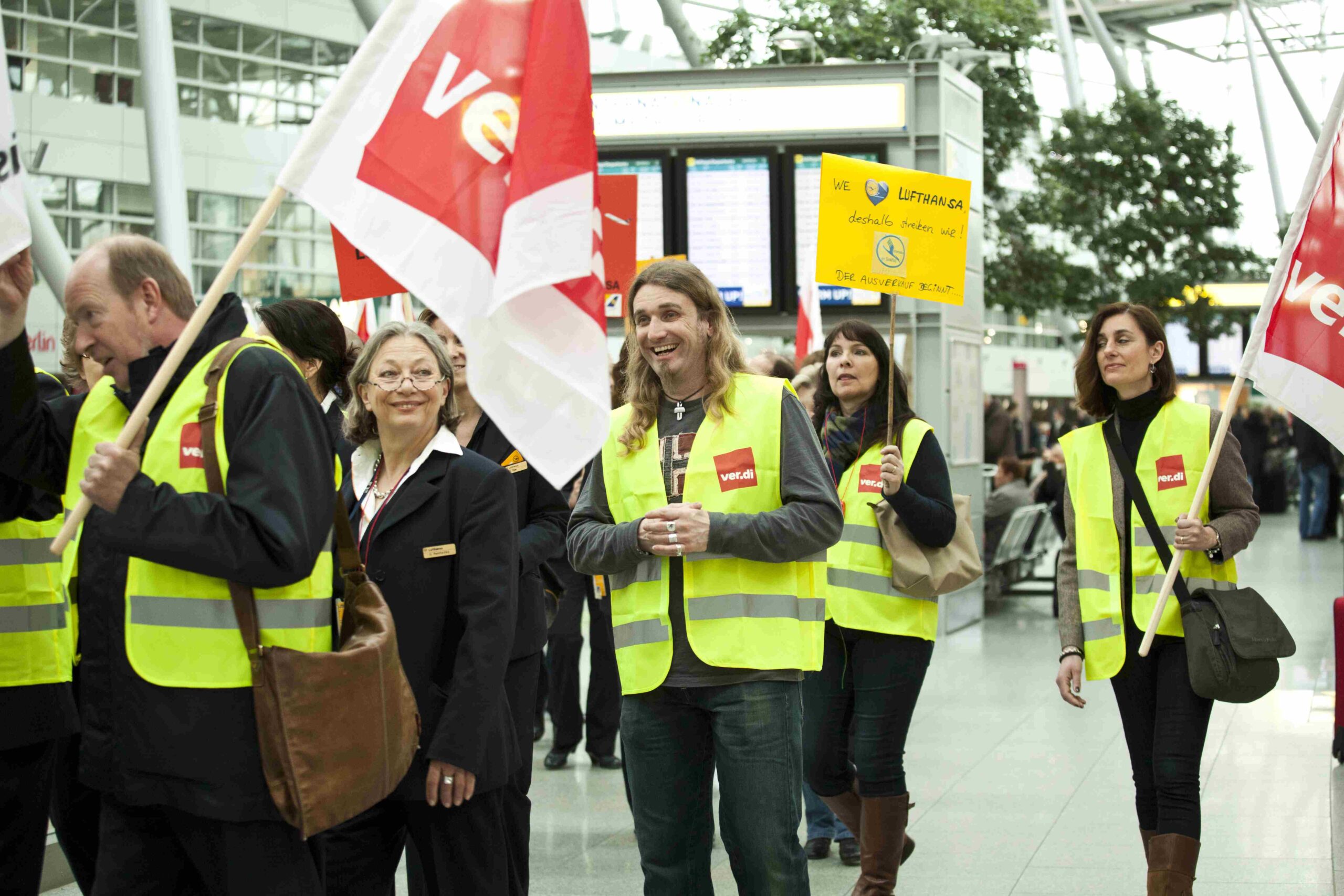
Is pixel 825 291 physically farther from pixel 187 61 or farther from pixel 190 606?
pixel 187 61

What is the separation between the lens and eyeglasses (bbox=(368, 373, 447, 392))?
380 centimetres

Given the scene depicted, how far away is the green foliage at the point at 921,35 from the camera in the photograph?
18.7 m

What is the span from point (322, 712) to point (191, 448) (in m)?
0.53

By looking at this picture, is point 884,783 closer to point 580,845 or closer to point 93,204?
point 580,845

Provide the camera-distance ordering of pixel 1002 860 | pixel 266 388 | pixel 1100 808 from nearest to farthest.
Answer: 1. pixel 266 388
2. pixel 1002 860
3. pixel 1100 808

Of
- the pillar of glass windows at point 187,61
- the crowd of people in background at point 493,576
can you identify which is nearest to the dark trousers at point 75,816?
the crowd of people in background at point 493,576

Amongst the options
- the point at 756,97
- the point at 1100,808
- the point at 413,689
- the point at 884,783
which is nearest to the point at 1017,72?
the point at 756,97

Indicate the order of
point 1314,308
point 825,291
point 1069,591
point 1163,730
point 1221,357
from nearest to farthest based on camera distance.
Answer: point 1314,308 < point 1163,730 < point 1069,591 < point 825,291 < point 1221,357

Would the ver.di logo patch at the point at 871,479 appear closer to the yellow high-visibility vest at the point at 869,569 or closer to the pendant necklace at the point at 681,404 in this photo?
the yellow high-visibility vest at the point at 869,569

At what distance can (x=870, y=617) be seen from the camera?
5035 mm

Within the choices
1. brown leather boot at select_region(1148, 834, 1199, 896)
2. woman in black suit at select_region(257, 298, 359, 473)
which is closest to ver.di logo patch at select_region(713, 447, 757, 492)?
woman in black suit at select_region(257, 298, 359, 473)

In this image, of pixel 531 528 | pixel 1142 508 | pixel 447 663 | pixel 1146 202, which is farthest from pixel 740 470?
pixel 1146 202

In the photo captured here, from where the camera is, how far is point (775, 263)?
11.9 m

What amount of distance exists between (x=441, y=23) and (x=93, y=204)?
20.1 meters
